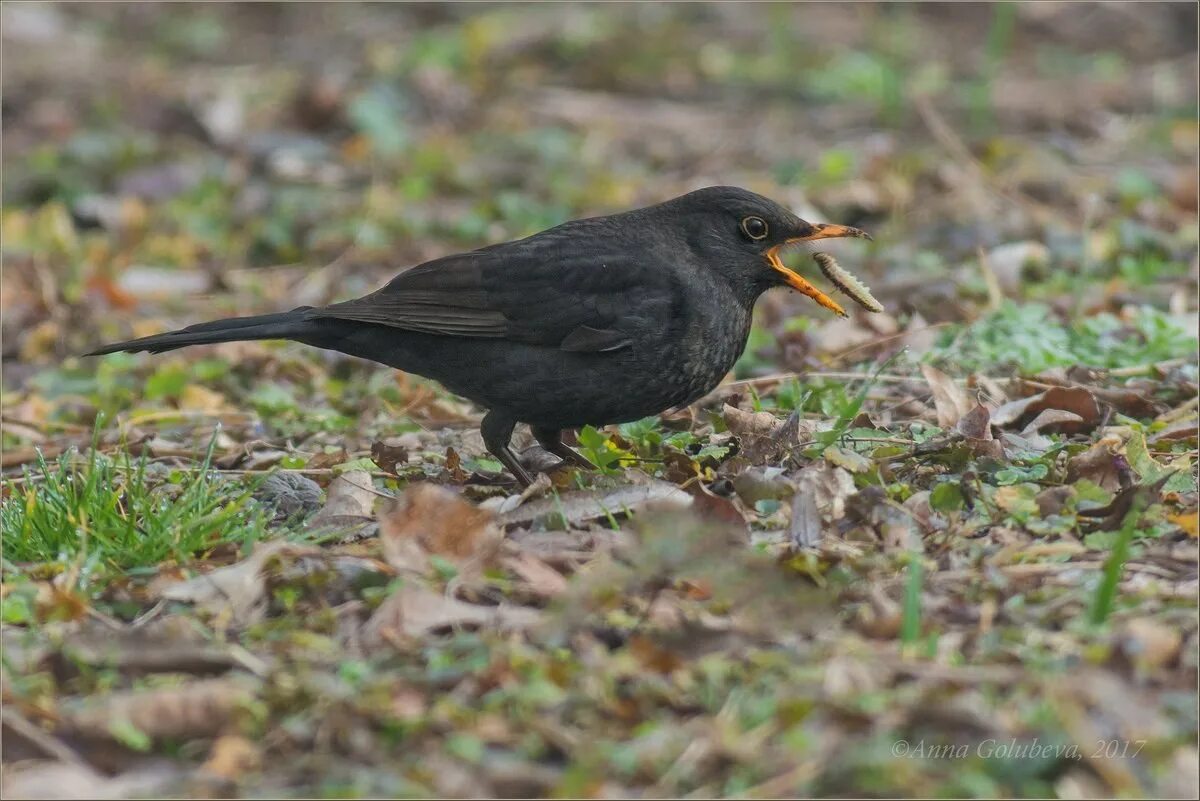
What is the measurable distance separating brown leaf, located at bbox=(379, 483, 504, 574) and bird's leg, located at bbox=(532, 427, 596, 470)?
1.38m

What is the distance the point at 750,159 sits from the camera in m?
10.3

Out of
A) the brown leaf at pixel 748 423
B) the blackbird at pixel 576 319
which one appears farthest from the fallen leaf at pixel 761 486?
the blackbird at pixel 576 319

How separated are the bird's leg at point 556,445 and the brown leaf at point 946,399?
1.27 metres

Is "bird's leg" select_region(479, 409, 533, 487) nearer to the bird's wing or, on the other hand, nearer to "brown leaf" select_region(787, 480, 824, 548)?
the bird's wing

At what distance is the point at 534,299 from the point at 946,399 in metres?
1.49

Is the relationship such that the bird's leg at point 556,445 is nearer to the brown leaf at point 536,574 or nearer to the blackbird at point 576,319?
the blackbird at point 576,319

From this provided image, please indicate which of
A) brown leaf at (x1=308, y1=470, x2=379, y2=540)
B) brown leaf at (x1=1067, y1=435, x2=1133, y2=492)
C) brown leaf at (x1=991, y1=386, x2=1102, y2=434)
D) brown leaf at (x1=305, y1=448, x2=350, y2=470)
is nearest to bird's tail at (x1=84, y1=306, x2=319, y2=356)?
brown leaf at (x1=305, y1=448, x2=350, y2=470)

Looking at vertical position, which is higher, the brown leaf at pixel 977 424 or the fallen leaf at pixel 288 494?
the brown leaf at pixel 977 424

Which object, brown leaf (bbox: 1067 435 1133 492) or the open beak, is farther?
the open beak

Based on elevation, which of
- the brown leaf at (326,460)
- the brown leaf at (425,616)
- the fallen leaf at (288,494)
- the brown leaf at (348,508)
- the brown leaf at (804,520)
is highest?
the brown leaf at (804,520)

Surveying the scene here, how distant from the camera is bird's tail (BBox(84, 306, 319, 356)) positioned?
532cm

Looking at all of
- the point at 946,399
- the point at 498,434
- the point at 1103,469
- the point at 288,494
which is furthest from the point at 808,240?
the point at 288,494

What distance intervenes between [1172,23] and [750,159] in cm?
493

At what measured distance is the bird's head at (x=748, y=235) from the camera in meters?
5.57
